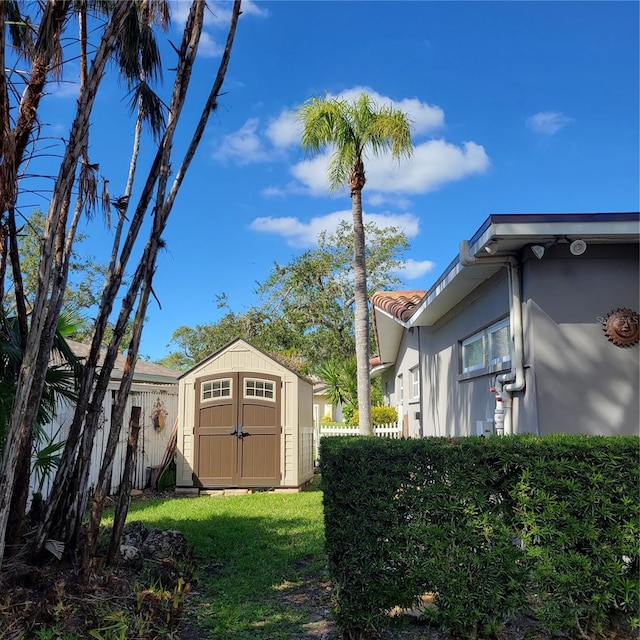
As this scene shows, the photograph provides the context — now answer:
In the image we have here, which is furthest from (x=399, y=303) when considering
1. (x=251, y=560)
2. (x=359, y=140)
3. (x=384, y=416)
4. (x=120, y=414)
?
(x=120, y=414)

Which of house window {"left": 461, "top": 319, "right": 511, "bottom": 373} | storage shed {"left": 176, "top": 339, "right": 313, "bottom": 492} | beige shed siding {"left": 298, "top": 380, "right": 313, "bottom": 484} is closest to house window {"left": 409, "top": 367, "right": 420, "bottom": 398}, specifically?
beige shed siding {"left": 298, "top": 380, "right": 313, "bottom": 484}

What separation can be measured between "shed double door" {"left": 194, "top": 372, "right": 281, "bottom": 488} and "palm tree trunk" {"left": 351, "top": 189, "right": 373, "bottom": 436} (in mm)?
1801

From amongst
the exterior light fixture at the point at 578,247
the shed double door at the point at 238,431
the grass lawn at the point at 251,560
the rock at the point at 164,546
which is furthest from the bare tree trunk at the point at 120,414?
the shed double door at the point at 238,431

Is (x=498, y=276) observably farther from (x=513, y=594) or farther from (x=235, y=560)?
(x=235, y=560)

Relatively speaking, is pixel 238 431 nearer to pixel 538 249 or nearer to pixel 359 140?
pixel 359 140

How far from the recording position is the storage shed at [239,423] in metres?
10.7

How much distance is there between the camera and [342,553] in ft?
11.5

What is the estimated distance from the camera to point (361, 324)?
415 inches

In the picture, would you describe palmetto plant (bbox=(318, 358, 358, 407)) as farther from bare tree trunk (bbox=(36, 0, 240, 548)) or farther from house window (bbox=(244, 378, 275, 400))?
bare tree trunk (bbox=(36, 0, 240, 548))

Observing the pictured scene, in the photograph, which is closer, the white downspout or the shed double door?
the white downspout

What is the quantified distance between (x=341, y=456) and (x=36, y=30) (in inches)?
176

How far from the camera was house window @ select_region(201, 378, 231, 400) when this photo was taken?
35.9 ft

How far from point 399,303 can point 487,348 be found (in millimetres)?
3648

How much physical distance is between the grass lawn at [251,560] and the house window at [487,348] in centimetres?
306
